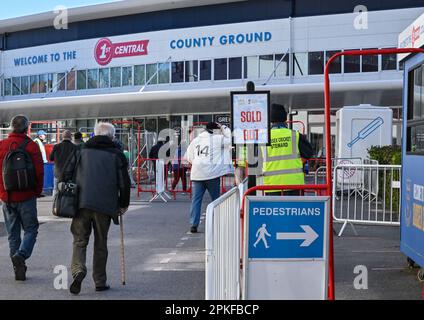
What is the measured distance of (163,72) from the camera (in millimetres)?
38406

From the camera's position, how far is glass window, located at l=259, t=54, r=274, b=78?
3520 cm

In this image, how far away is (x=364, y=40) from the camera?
33.0 metres

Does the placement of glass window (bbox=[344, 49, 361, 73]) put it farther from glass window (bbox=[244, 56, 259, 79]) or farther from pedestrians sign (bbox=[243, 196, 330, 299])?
pedestrians sign (bbox=[243, 196, 330, 299])

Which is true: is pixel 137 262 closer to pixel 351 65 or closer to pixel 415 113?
pixel 415 113

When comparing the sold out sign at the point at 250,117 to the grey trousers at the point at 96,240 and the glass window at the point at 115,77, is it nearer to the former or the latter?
the grey trousers at the point at 96,240

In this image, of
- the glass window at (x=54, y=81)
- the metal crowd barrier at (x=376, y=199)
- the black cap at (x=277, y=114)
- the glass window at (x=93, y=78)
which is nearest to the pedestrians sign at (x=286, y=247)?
the black cap at (x=277, y=114)

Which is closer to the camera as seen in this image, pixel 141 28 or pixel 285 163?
pixel 285 163

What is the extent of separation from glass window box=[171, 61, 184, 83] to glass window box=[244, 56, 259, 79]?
435 cm

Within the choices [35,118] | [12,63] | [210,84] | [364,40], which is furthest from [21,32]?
[364,40]

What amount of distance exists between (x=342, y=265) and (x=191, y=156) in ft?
12.8

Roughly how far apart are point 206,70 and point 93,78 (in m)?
9.07

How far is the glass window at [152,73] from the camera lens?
38.6m

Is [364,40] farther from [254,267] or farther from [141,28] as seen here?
[254,267]

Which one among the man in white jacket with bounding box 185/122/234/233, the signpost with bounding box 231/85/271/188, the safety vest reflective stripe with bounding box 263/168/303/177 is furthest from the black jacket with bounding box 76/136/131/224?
the man in white jacket with bounding box 185/122/234/233
